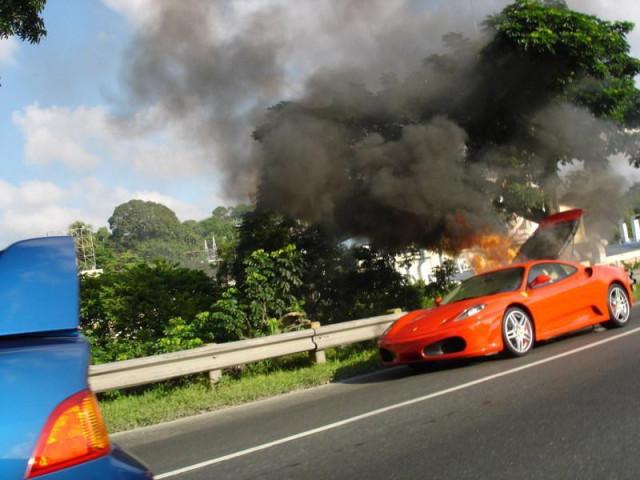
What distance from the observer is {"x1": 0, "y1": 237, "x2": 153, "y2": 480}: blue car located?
188 cm

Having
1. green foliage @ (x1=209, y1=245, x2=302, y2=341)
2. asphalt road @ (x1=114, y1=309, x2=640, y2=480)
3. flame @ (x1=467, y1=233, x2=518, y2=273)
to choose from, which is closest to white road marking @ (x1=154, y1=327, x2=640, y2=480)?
asphalt road @ (x1=114, y1=309, x2=640, y2=480)

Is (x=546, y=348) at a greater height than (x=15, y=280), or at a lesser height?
lesser

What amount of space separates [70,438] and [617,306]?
902 centimetres

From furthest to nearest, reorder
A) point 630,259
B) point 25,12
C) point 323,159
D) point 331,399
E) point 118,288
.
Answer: point 630,259, point 323,159, point 118,288, point 25,12, point 331,399

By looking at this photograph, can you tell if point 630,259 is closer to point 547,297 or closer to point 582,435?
point 547,297

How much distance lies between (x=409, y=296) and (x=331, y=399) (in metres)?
7.86

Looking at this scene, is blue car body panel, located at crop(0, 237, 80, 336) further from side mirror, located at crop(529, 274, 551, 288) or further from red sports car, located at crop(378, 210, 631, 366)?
side mirror, located at crop(529, 274, 551, 288)

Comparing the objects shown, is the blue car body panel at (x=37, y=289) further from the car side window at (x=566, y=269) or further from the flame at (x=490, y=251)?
the flame at (x=490, y=251)

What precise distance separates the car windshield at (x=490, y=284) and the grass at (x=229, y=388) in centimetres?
145

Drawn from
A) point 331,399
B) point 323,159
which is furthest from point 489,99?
point 331,399

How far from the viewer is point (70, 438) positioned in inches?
76.9

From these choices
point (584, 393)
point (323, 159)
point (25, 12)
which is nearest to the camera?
point (584, 393)

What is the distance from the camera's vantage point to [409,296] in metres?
14.8

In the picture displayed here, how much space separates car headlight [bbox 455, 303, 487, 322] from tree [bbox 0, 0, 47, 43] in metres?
6.26
